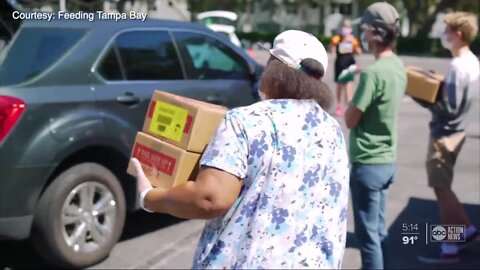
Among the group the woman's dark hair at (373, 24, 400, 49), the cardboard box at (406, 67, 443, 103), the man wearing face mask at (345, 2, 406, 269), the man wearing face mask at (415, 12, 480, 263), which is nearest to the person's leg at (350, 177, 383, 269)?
the man wearing face mask at (345, 2, 406, 269)

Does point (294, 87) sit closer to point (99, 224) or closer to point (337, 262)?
point (337, 262)

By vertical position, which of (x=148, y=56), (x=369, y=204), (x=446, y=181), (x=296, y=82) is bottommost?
(x=446, y=181)

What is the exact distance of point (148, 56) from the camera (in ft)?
18.5

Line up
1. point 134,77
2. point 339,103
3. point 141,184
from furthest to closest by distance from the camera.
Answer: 1. point 339,103
2. point 134,77
3. point 141,184

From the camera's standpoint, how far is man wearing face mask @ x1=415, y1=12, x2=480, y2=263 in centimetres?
472

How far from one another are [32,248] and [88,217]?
95 centimetres

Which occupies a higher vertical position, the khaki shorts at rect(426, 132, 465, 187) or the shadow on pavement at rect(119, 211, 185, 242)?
the khaki shorts at rect(426, 132, 465, 187)

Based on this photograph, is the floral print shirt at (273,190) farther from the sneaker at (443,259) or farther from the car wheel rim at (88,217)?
the sneaker at (443,259)

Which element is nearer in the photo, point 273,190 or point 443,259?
point 273,190

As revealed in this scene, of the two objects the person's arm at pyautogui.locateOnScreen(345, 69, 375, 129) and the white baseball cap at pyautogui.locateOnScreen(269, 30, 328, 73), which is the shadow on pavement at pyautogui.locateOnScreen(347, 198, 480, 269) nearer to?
the person's arm at pyautogui.locateOnScreen(345, 69, 375, 129)

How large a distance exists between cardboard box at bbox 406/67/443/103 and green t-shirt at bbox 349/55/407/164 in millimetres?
566

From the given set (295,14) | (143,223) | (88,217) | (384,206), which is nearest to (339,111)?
(143,223)

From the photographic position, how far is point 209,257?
7.36 ft

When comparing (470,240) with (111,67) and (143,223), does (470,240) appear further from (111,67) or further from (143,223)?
(111,67)
